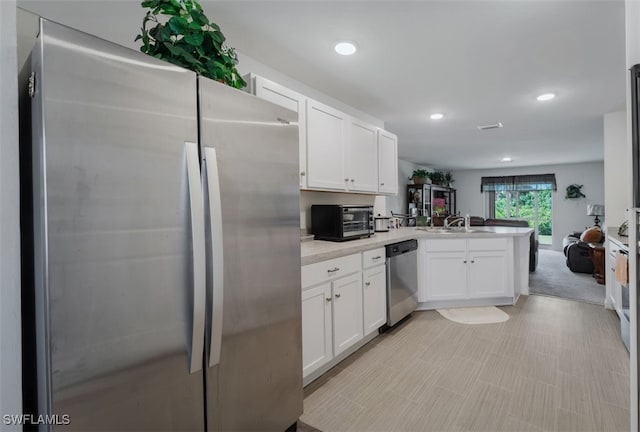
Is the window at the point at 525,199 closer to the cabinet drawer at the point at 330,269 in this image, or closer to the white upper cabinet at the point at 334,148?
the white upper cabinet at the point at 334,148

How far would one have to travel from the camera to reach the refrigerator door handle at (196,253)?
1.07 meters

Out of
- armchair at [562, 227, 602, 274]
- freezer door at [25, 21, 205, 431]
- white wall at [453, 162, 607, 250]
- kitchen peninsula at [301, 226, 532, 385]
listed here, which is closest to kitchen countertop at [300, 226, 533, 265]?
kitchen peninsula at [301, 226, 532, 385]

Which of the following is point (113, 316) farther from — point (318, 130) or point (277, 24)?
point (318, 130)

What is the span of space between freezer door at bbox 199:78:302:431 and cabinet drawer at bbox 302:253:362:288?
36 centimetres

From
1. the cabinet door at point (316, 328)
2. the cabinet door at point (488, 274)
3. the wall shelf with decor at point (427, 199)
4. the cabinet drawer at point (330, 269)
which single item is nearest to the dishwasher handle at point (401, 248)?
the cabinet drawer at point (330, 269)

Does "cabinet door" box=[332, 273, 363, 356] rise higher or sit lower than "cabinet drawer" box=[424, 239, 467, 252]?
lower

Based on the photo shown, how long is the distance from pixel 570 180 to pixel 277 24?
969 cm

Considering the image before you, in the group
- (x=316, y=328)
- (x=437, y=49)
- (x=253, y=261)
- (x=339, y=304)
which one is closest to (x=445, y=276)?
(x=339, y=304)

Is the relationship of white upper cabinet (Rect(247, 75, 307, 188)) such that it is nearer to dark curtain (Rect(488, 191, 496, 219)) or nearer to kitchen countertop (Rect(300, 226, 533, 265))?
kitchen countertop (Rect(300, 226, 533, 265))

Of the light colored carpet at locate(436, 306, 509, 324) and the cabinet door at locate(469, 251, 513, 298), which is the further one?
the cabinet door at locate(469, 251, 513, 298)

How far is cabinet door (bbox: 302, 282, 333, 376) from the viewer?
6.44 ft

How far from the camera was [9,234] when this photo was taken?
87 cm

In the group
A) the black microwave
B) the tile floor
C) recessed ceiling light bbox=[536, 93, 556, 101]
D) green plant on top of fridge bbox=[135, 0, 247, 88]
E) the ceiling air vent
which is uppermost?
the ceiling air vent

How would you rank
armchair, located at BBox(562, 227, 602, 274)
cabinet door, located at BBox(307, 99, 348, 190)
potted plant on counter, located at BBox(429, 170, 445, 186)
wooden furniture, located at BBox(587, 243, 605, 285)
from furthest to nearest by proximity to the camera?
potted plant on counter, located at BBox(429, 170, 445, 186) → armchair, located at BBox(562, 227, 602, 274) → wooden furniture, located at BBox(587, 243, 605, 285) → cabinet door, located at BBox(307, 99, 348, 190)
